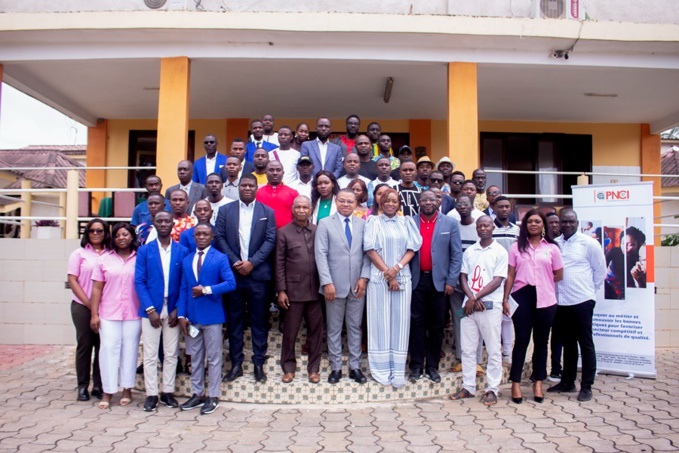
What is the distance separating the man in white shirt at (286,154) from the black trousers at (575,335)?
133 inches

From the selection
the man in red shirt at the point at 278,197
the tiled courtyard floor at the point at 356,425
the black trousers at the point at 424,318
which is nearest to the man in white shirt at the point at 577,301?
the tiled courtyard floor at the point at 356,425

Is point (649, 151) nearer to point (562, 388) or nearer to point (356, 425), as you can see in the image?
point (562, 388)

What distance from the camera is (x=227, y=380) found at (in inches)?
218

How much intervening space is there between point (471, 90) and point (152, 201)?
4.58 metres

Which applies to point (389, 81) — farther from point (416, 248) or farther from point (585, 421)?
point (585, 421)

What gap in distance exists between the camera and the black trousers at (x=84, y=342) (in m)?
5.55

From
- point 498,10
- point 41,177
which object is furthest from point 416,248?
point 41,177

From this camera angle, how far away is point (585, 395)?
18.4 feet

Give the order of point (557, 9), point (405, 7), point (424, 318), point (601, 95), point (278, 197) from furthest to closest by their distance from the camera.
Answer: point (601, 95)
point (405, 7)
point (557, 9)
point (278, 197)
point (424, 318)

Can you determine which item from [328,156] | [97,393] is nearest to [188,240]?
[97,393]

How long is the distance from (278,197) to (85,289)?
206 centimetres

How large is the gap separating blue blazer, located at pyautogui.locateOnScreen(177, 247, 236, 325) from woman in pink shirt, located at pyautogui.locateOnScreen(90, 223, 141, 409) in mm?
515

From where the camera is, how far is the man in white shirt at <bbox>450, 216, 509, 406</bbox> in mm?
5430

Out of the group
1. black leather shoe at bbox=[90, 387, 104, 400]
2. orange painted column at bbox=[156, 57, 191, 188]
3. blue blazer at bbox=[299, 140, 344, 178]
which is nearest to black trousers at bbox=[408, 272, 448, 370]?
blue blazer at bbox=[299, 140, 344, 178]
